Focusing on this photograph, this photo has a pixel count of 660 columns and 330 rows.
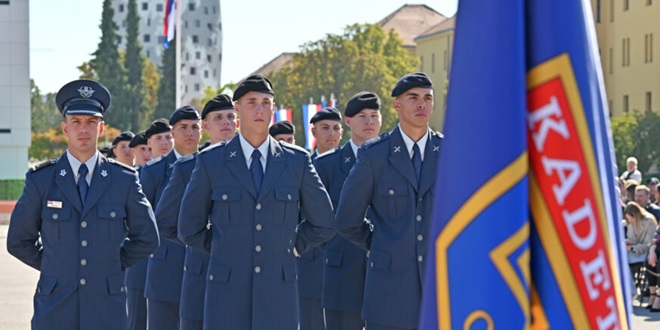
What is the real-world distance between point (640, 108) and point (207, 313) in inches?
2427

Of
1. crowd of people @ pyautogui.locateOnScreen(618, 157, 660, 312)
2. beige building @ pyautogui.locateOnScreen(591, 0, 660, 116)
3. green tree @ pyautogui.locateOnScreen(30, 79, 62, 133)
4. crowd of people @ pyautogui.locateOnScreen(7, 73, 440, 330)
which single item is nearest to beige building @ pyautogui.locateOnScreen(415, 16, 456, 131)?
beige building @ pyautogui.locateOnScreen(591, 0, 660, 116)

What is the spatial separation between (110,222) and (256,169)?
80cm

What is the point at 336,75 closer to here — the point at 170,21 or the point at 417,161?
the point at 170,21

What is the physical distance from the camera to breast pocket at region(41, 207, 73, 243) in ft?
20.7

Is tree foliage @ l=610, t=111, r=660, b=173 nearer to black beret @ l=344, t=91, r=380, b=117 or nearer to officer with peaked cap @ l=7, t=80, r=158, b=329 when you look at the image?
black beret @ l=344, t=91, r=380, b=117

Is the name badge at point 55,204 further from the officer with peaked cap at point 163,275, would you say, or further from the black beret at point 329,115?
the black beret at point 329,115

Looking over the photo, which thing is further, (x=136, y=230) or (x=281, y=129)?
(x=281, y=129)

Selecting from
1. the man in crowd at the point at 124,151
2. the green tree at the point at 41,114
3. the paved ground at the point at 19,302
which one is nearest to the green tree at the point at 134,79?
the green tree at the point at 41,114

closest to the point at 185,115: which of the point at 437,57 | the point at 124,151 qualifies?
the point at 124,151

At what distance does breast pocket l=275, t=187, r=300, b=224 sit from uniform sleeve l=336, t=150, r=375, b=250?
18.5 inches

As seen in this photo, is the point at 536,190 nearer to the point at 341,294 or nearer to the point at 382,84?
the point at 341,294

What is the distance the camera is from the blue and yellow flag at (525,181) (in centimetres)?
229

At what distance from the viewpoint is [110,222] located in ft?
20.9

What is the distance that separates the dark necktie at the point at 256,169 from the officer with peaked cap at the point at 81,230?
1.92 ft
